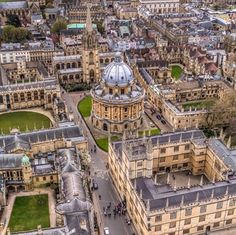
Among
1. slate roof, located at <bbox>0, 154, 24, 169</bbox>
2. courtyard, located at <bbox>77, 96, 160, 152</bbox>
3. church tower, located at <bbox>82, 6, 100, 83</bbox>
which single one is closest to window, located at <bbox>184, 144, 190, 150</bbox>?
courtyard, located at <bbox>77, 96, 160, 152</bbox>

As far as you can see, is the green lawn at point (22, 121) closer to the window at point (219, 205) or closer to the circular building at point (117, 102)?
the circular building at point (117, 102)

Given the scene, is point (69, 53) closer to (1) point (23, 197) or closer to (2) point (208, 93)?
(2) point (208, 93)

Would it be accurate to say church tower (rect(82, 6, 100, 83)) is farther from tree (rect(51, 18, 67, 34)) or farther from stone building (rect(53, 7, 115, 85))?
tree (rect(51, 18, 67, 34))

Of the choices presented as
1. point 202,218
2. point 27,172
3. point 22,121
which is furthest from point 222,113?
point 22,121

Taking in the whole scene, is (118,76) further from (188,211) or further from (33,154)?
(188,211)

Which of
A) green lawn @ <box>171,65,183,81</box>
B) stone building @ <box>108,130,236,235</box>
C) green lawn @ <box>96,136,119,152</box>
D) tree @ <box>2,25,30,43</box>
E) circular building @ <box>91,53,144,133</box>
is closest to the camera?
stone building @ <box>108,130,236,235</box>

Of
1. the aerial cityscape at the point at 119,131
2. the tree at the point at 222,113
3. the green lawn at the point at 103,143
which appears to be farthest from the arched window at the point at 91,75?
the tree at the point at 222,113
